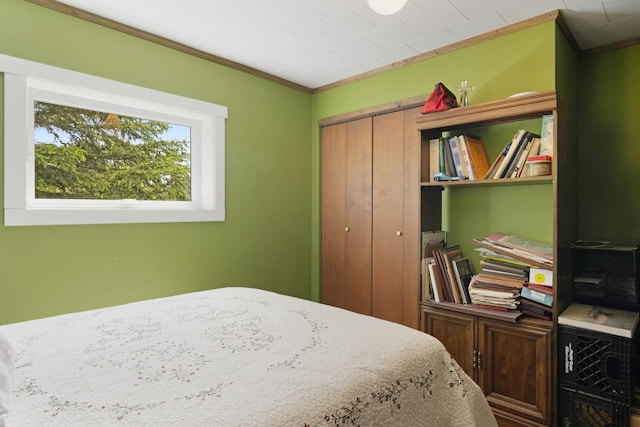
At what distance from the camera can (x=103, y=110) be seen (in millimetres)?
2338

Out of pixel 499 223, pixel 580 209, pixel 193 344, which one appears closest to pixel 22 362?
pixel 193 344

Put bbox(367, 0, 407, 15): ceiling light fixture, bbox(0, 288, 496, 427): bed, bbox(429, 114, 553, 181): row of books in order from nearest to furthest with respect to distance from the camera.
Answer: bbox(0, 288, 496, 427): bed
bbox(367, 0, 407, 15): ceiling light fixture
bbox(429, 114, 553, 181): row of books

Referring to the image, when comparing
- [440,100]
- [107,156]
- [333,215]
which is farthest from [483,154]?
[107,156]

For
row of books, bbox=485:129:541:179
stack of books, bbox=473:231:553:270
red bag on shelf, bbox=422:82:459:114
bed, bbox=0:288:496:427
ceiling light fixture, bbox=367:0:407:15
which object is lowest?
bed, bbox=0:288:496:427

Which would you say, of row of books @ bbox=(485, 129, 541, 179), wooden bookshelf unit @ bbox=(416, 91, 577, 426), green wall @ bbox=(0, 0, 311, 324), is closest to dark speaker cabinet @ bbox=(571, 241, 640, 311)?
wooden bookshelf unit @ bbox=(416, 91, 577, 426)

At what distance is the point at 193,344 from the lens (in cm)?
132

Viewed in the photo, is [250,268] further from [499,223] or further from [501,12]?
[501,12]

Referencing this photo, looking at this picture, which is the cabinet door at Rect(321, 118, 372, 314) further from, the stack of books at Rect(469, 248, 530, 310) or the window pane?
the window pane

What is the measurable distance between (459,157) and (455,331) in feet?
3.43

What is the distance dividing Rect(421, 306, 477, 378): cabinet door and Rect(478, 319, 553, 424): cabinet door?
6cm

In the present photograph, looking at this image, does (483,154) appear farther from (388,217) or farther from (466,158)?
(388,217)

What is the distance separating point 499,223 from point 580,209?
54cm

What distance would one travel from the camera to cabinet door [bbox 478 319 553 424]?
1.93 metres

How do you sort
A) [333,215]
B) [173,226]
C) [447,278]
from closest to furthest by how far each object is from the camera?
1. [447,278]
2. [173,226]
3. [333,215]
